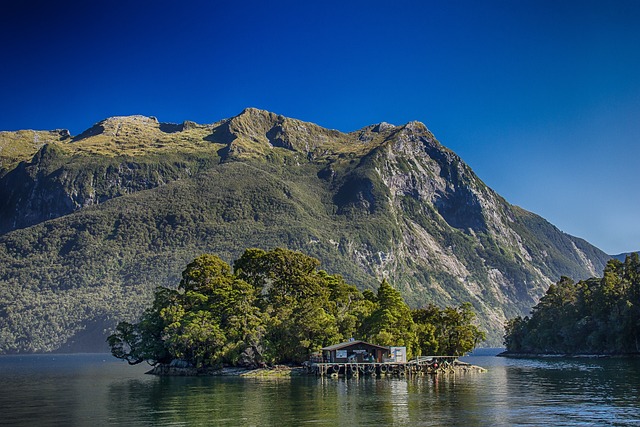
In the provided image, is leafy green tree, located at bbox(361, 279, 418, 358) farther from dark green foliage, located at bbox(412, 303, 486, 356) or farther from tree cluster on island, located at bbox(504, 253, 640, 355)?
tree cluster on island, located at bbox(504, 253, 640, 355)

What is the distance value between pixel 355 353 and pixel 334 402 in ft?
148

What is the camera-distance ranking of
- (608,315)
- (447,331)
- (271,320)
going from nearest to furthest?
(271,320) → (447,331) → (608,315)

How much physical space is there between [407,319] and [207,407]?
220ft

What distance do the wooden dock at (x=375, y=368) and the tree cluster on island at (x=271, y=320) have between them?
4756mm

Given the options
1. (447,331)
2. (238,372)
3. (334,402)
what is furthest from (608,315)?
(334,402)

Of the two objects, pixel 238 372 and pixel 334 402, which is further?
pixel 238 372

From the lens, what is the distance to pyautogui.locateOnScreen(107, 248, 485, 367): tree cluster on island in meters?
122

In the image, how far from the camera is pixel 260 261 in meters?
138

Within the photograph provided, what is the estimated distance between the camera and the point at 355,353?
120062 millimetres

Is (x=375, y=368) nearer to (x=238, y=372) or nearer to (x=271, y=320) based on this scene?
(x=271, y=320)

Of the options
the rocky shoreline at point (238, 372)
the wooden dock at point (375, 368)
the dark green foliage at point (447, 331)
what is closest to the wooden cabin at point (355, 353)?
the wooden dock at point (375, 368)

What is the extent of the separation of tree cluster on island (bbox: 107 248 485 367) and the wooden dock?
15.6 feet

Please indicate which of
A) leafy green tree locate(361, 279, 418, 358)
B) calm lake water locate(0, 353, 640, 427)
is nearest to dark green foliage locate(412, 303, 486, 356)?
leafy green tree locate(361, 279, 418, 358)

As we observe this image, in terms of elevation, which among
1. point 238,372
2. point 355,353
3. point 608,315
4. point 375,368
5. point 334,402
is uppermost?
point 608,315
